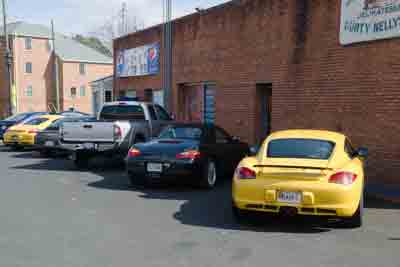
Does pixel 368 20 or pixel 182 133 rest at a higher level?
pixel 368 20

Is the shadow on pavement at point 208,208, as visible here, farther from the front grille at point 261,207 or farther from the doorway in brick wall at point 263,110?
the doorway in brick wall at point 263,110

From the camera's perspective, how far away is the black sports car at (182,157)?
30.4 ft

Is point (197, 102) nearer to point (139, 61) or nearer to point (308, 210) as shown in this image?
point (139, 61)

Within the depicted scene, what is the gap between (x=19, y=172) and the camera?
40.1ft

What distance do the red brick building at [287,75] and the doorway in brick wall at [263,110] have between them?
0.03 m

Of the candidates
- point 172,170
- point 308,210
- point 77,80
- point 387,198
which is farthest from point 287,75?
point 77,80

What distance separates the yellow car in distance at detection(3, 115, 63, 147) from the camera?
58.3 ft

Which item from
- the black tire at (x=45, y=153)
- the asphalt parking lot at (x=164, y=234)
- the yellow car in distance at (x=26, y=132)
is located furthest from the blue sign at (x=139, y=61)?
the asphalt parking lot at (x=164, y=234)

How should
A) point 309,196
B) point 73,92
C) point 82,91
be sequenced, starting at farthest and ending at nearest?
point 82,91
point 73,92
point 309,196

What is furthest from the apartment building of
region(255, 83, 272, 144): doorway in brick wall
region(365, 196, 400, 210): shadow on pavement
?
region(365, 196, 400, 210): shadow on pavement

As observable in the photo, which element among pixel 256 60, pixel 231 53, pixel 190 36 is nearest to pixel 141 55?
pixel 190 36

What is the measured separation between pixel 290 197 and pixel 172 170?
3525mm

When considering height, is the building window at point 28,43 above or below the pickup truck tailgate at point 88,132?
above

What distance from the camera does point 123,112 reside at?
13.9 metres
